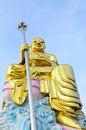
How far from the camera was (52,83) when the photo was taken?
6.79 m

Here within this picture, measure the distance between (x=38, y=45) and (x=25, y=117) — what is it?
1.74 m

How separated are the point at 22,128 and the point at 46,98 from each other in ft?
2.56

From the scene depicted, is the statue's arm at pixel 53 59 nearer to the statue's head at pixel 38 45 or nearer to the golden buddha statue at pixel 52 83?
the golden buddha statue at pixel 52 83

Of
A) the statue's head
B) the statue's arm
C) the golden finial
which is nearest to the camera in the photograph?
the golden finial

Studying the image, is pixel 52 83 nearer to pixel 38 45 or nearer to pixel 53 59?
pixel 53 59

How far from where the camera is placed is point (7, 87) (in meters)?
6.67

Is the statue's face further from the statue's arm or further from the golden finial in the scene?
the golden finial

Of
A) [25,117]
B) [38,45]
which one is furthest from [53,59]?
[25,117]

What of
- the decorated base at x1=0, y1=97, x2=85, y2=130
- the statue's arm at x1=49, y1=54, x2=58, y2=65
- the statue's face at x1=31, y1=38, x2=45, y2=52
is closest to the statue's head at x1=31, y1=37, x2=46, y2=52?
the statue's face at x1=31, y1=38, x2=45, y2=52

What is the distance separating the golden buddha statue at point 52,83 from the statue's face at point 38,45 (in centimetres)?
7

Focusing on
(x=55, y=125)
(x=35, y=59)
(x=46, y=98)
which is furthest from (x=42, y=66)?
(x=55, y=125)

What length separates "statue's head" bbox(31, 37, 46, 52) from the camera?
7.41 metres

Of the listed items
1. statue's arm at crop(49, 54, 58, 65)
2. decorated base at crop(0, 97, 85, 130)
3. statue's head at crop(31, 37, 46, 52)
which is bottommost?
decorated base at crop(0, 97, 85, 130)

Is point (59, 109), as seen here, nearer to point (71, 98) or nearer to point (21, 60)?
point (71, 98)
